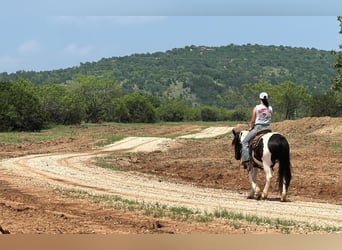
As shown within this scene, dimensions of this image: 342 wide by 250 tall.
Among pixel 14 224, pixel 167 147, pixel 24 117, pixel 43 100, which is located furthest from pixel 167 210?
pixel 43 100

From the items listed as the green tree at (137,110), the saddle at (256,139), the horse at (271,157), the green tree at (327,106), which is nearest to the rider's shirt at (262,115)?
the saddle at (256,139)

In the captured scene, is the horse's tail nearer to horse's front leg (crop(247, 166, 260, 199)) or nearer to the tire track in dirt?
the tire track in dirt

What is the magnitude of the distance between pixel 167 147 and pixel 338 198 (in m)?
21.0

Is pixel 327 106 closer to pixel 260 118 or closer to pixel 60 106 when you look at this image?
pixel 60 106

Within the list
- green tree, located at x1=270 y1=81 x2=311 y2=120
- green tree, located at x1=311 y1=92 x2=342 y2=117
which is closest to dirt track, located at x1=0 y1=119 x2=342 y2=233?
green tree, located at x1=311 y1=92 x2=342 y2=117

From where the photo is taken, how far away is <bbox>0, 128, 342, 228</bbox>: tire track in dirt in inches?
471

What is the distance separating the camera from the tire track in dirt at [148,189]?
39.2 feet

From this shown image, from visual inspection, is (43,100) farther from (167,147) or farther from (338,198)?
(338,198)

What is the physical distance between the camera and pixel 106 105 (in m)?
96.0

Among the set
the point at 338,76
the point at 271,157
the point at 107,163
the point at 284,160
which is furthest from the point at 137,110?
the point at 284,160

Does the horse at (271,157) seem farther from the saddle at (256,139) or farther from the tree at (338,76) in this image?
the tree at (338,76)

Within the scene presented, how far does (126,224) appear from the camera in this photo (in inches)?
356

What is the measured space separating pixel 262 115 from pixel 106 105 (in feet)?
272

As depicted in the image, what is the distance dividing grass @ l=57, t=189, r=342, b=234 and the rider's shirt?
4.10 metres
